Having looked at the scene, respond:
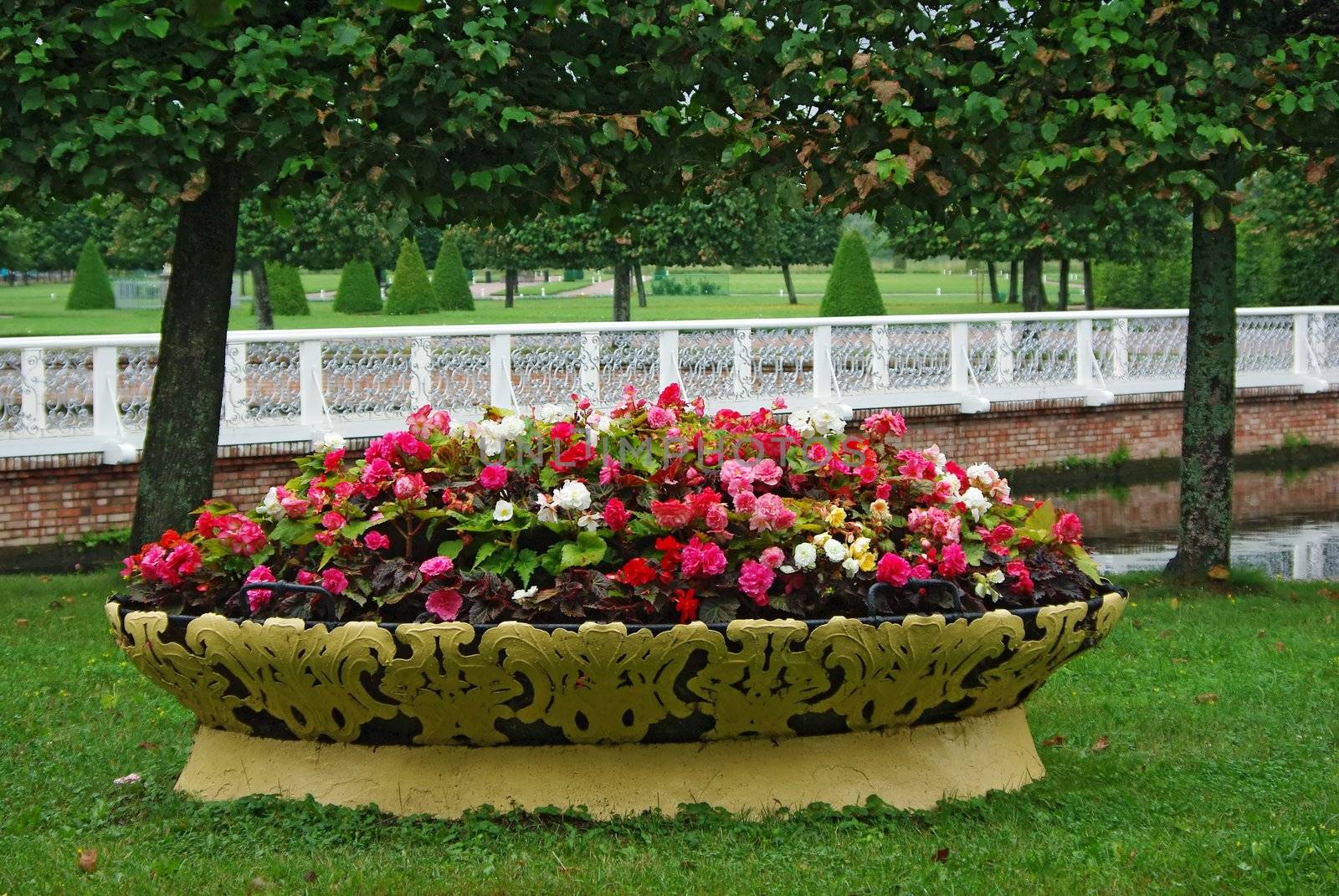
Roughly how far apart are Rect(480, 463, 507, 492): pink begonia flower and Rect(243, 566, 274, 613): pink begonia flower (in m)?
0.75

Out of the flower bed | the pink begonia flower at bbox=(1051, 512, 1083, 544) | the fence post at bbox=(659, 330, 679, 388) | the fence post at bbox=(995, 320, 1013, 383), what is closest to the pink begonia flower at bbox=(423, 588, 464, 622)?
the flower bed

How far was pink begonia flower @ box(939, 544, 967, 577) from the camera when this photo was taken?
17.0ft

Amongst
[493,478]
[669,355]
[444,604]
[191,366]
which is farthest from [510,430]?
[669,355]

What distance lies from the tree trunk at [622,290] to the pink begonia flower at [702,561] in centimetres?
2509

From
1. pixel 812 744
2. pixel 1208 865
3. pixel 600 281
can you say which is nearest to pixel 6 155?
pixel 812 744

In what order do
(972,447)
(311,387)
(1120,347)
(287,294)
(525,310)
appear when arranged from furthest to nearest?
1. (525,310)
2. (287,294)
3. (1120,347)
4. (972,447)
5. (311,387)

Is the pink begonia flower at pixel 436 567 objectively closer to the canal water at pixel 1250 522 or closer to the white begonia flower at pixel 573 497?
the white begonia flower at pixel 573 497

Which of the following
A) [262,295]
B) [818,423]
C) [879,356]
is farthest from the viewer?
[262,295]

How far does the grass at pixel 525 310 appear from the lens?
40.2m

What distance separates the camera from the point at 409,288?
134 ft

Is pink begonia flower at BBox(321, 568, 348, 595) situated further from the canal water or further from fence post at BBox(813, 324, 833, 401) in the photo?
fence post at BBox(813, 324, 833, 401)

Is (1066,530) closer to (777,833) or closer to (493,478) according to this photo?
(777,833)

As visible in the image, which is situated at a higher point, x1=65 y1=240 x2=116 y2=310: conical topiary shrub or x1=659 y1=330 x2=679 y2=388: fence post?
x1=65 y1=240 x2=116 y2=310: conical topiary shrub

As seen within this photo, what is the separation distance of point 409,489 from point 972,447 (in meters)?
13.9
